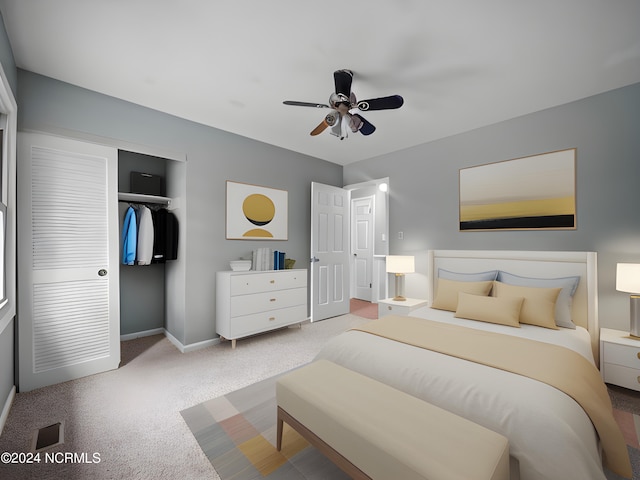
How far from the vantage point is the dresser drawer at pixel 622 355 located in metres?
2.30

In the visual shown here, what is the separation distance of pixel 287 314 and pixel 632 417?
129 inches

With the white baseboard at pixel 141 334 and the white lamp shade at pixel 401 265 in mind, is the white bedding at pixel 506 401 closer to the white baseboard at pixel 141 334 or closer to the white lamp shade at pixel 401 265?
the white lamp shade at pixel 401 265

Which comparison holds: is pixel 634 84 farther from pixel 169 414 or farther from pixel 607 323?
pixel 169 414

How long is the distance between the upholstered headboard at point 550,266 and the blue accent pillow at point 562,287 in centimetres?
11

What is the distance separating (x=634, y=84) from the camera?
2.60 m

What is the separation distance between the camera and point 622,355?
2.35m

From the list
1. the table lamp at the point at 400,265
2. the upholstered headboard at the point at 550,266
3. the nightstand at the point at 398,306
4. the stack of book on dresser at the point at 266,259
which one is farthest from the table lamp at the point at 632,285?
the stack of book on dresser at the point at 266,259

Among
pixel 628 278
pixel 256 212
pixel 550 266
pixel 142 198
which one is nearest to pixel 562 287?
pixel 550 266

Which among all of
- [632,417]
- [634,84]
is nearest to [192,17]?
[634,84]

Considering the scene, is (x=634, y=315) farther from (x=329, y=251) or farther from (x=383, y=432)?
(x=329, y=251)

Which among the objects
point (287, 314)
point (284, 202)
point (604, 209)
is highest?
point (284, 202)

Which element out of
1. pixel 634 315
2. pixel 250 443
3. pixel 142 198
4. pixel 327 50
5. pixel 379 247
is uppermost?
pixel 327 50

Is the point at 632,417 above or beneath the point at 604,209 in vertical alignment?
beneath

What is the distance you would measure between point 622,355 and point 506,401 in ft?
6.04
